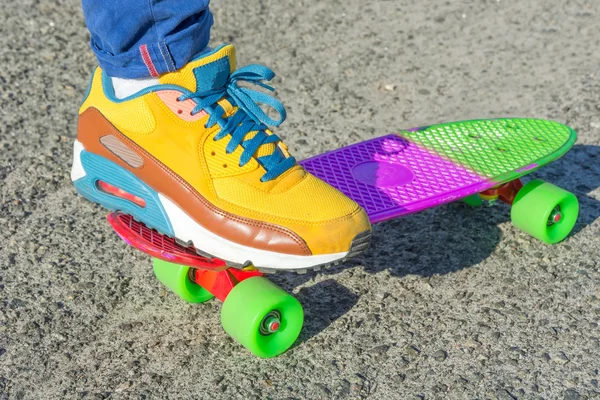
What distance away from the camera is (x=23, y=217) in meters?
2.83

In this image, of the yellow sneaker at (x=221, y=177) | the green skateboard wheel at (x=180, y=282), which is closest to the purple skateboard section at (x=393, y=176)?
the yellow sneaker at (x=221, y=177)

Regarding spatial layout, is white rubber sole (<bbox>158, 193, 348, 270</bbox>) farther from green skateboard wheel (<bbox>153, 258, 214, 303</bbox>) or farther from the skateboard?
green skateboard wheel (<bbox>153, 258, 214, 303</bbox>)

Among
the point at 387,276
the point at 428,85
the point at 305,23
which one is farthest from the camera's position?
the point at 305,23

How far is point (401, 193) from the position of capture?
2527mm

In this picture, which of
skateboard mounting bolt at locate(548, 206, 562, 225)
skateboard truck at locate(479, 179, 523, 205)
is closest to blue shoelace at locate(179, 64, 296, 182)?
skateboard truck at locate(479, 179, 523, 205)

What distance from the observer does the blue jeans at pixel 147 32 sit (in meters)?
2.09

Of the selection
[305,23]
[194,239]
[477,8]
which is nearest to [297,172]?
[194,239]

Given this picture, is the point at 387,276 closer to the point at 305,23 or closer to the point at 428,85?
the point at 428,85

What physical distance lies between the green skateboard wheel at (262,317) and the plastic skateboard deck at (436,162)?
0.39m

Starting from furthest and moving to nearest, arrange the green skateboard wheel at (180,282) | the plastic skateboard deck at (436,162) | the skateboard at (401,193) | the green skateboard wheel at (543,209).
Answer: the green skateboard wheel at (543,209) → the plastic skateboard deck at (436,162) → the green skateboard wheel at (180,282) → the skateboard at (401,193)

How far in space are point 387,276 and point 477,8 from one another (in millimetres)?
2264
